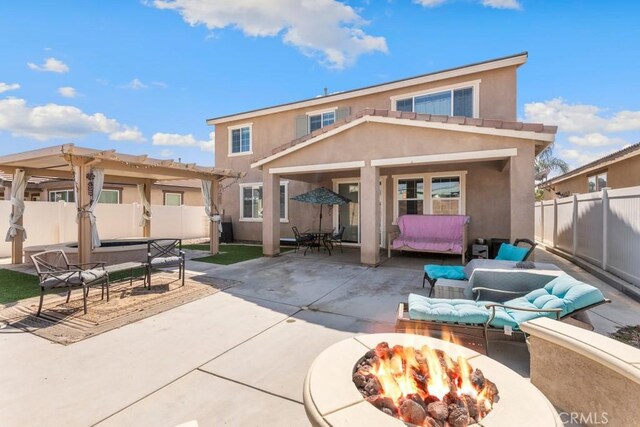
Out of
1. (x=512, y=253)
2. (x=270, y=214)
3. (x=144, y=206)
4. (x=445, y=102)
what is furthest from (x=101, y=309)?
(x=445, y=102)

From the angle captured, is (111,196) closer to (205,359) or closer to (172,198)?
(172,198)

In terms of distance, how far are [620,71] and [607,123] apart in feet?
206

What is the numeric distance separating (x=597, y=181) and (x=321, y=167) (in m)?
15.3

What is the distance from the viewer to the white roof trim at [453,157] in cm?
725

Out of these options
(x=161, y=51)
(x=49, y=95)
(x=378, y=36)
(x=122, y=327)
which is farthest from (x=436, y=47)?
(x=49, y=95)

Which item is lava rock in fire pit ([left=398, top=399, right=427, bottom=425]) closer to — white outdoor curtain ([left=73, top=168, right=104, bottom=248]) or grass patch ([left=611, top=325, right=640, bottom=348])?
grass patch ([left=611, top=325, right=640, bottom=348])

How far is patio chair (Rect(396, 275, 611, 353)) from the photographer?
11.0 ft

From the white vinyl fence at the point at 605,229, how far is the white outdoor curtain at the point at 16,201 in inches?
639

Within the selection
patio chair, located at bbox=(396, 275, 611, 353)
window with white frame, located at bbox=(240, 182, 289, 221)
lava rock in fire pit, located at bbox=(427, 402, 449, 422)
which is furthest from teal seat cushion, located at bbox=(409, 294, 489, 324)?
window with white frame, located at bbox=(240, 182, 289, 221)

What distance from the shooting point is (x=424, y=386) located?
1.99 m

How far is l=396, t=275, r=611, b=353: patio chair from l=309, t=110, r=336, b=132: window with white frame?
10719mm

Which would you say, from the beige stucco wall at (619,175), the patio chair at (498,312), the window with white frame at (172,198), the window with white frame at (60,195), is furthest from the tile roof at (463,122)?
the window with white frame at (60,195)

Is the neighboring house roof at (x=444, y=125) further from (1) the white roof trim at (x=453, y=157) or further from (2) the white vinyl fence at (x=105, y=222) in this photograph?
(2) the white vinyl fence at (x=105, y=222)

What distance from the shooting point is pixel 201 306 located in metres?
5.44
